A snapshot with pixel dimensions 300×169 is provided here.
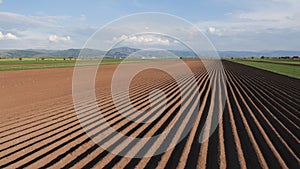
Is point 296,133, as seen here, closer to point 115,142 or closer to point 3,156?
point 115,142

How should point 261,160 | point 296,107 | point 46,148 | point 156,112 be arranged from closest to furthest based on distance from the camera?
point 261,160 < point 46,148 < point 156,112 < point 296,107

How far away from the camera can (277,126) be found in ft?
27.0

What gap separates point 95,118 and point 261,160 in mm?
5293

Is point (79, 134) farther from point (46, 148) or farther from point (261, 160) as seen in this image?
point (261, 160)

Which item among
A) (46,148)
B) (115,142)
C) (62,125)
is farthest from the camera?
(62,125)

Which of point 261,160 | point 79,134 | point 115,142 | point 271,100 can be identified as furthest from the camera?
point 271,100

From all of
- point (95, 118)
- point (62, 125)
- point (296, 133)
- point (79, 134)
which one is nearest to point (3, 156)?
point (79, 134)

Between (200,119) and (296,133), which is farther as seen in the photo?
(200,119)

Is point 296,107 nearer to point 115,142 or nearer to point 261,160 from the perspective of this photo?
point 261,160

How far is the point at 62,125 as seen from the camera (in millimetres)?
8188

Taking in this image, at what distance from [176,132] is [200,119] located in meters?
1.75

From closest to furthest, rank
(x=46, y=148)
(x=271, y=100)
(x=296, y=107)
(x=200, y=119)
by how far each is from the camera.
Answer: (x=46, y=148) → (x=200, y=119) → (x=296, y=107) → (x=271, y=100)

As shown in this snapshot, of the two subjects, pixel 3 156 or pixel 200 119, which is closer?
pixel 3 156

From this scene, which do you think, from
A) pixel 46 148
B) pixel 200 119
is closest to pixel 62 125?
pixel 46 148
